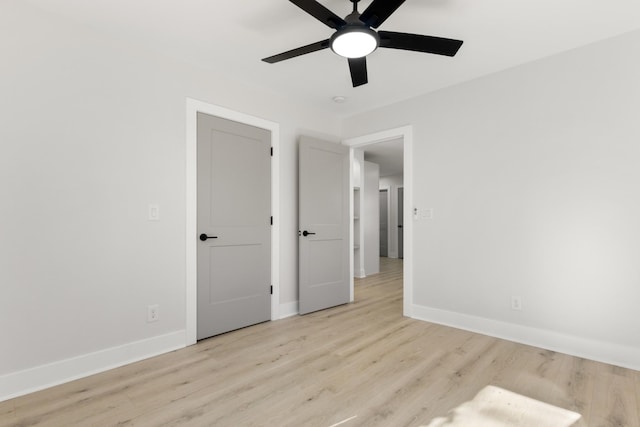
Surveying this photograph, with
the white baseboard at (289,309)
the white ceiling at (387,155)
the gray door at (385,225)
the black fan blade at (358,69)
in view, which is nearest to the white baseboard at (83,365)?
the white baseboard at (289,309)

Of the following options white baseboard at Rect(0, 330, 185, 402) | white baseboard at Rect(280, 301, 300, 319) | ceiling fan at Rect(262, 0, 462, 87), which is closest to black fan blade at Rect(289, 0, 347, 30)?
ceiling fan at Rect(262, 0, 462, 87)

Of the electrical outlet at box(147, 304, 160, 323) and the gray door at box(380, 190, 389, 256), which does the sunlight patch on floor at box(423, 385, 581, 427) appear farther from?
the gray door at box(380, 190, 389, 256)

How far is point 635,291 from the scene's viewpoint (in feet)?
7.67

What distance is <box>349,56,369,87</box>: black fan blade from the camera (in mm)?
2164

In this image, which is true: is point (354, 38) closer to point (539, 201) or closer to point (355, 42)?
point (355, 42)

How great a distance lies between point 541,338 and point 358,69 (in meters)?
2.70

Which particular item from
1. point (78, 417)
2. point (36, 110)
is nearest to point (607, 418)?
point (78, 417)

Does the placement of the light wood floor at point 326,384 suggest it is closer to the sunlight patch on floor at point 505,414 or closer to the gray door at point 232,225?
the sunlight patch on floor at point 505,414

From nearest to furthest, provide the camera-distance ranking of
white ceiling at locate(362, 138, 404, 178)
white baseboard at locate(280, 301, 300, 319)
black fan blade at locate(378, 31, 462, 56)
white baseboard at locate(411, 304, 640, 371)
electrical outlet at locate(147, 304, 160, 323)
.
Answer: black fan blade at locate(378, 31, 462, 56), white baseboard at locate(411, 304, 640, 371), electrical outlet at locate(147, 304, 160, 323), white baseboard at locate(280, 301, 300, 319), white ceiling at locate(362, 138, 404, 178)

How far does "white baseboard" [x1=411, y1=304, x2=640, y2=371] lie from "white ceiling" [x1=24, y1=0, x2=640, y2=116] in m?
2.38

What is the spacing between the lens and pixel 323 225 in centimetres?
390

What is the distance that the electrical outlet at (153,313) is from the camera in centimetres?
256

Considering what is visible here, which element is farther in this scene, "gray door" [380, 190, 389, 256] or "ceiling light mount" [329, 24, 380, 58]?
"gray door" [380, 190, 389, 256]

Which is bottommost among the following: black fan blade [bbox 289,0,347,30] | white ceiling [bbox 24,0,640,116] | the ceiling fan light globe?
the ceiling fan light globe
